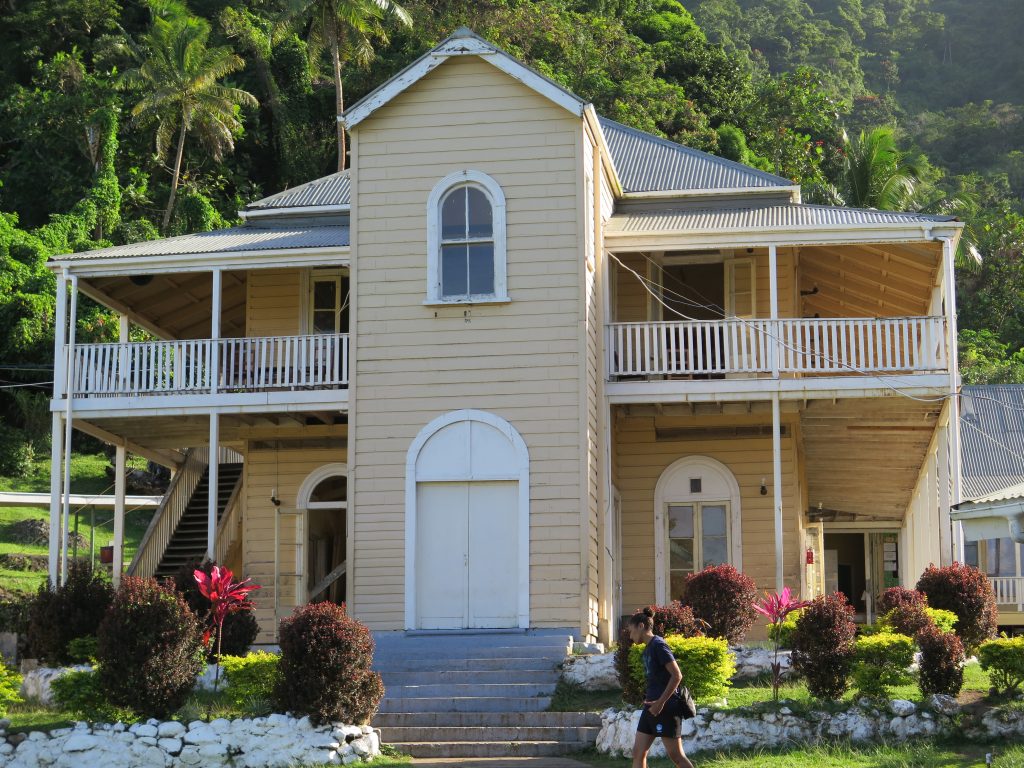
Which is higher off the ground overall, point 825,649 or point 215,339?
point 215,339

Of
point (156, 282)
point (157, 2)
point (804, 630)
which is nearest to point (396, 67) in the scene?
point (157, 2)

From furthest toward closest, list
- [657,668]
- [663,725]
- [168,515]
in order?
[168,515], [657,668], [663,725]

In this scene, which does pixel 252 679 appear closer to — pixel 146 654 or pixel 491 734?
pixel 146 654

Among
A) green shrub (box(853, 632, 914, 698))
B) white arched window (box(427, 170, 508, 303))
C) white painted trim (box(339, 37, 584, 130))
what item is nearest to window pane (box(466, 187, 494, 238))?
white arched window (box(427, 170, 508, 303))

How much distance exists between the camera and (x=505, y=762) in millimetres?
14156

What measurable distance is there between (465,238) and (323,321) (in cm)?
499

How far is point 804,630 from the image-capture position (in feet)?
48.8

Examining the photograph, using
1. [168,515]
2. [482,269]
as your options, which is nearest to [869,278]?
[482,269]

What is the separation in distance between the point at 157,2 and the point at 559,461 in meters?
34.7

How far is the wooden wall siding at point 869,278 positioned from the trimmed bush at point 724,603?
6928 millimetres

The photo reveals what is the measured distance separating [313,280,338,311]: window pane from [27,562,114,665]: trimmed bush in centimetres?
726

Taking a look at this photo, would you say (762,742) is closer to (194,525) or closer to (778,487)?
(778,487)

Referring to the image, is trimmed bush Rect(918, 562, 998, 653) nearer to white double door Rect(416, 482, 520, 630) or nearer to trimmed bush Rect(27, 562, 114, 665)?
white double door Rect(416, 482, 520, 630)

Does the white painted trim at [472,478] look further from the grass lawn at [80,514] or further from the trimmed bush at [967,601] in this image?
the grass lawn at [80,514]
